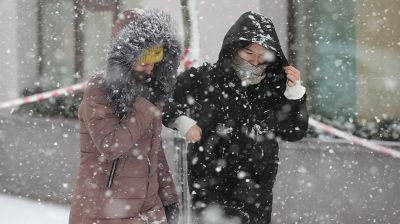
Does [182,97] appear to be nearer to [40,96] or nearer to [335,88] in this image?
[335,88]

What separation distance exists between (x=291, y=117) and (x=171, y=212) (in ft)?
3.04

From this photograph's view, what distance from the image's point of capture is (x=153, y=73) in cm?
343

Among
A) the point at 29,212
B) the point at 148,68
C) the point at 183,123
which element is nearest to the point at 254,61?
the point at 183,123

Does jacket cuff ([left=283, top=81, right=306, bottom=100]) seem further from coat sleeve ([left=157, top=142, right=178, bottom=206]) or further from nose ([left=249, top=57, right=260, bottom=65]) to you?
coat sleeve ([left=157, top=142, right=178, bottom=206])

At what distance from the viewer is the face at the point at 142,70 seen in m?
3.28

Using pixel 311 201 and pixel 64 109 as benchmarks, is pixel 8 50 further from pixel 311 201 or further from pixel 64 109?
pixel 311 201

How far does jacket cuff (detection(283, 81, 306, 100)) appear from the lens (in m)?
3.53

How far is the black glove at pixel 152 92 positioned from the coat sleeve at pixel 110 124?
0.36ft

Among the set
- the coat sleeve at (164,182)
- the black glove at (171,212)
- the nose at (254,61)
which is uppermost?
the nose at (254,61)

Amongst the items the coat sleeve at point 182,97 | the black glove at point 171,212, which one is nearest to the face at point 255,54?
the coat sleeve at point 182,97

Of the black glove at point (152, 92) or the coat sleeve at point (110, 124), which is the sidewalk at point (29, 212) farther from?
the coat sleeve at point (110, 124)

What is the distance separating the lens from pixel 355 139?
18.9ft

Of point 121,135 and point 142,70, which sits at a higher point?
point 142,70

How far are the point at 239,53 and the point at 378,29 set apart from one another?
259 centimetres
